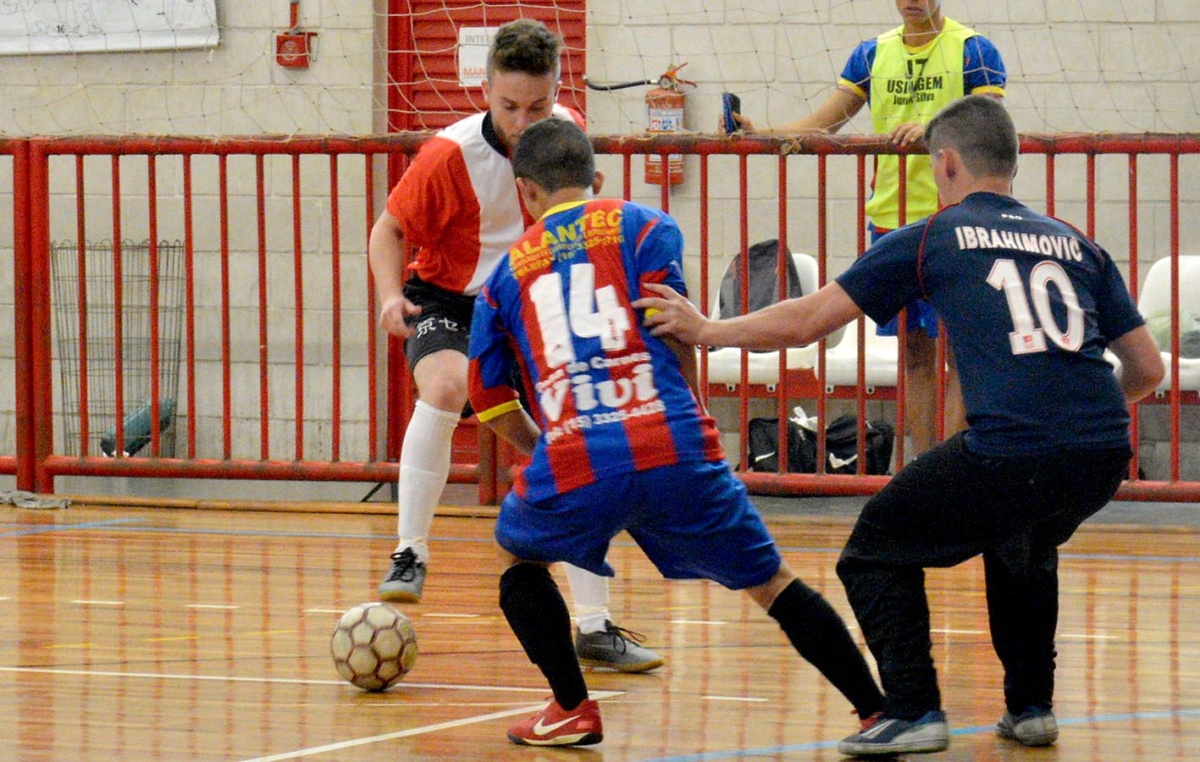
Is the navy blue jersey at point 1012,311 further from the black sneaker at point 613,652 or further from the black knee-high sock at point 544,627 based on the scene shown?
the black sneaker at point 613,652

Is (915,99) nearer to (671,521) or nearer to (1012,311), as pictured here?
(1012,311)

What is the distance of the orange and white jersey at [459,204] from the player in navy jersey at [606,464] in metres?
1.56

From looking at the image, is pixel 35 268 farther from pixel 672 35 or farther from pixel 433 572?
pixel 672 35

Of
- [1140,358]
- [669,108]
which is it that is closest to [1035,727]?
[1140,358]

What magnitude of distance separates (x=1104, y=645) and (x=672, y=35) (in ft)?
17.4

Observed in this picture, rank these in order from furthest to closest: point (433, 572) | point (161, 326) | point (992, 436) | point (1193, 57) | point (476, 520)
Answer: point (161, 326)
point (1193, 57)
point (476, 520)
point (433, 572)
point (992, 436)

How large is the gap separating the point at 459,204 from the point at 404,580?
1065 mm

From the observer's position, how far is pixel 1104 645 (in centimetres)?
414

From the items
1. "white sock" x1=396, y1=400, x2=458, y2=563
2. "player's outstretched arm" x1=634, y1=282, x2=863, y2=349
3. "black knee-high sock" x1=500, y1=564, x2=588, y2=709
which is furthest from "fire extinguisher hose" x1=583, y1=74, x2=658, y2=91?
"black knee-high sock" x1=500, y1=564, x2=588, y2=709

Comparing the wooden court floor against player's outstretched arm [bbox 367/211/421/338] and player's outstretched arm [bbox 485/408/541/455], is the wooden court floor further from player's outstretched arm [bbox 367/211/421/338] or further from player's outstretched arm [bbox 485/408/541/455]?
player's outstretched arm [bbox 367/211/421/338]

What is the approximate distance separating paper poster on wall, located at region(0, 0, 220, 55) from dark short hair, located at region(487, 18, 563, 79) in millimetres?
5088

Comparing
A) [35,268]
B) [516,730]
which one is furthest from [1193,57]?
[516,730]

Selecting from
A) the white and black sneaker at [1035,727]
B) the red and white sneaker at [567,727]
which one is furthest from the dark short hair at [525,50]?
the white and black sneaker at [1035,727]

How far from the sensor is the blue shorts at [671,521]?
298 cm
